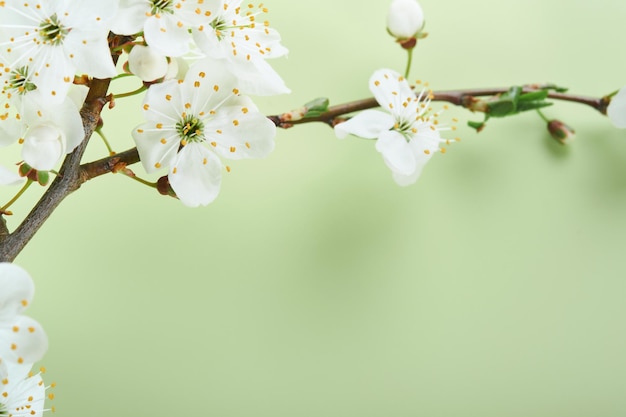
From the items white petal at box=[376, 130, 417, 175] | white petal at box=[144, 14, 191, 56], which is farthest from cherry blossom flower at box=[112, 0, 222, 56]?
white petal at box=[376, 130, 417, 175]

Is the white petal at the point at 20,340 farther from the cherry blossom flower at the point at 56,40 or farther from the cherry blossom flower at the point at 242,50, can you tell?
the cherry blossom flower at the point at 242,50

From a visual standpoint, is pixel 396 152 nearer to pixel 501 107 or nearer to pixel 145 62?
pixel 501 107

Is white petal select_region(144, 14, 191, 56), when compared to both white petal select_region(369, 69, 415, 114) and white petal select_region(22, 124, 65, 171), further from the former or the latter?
white petal select_region(369, 69, 415, 114)

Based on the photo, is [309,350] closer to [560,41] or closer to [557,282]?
[557,282]

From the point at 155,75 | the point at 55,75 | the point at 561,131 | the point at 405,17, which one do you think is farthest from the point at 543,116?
the point at 55,75

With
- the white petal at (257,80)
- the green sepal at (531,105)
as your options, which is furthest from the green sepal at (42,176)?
the green sepal at (531,105)
